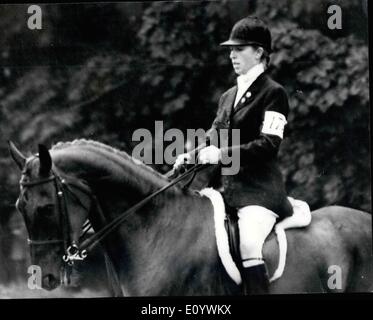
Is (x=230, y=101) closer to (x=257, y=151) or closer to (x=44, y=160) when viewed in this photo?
Result: (x=257, y=151)

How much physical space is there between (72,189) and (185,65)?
1397 mm

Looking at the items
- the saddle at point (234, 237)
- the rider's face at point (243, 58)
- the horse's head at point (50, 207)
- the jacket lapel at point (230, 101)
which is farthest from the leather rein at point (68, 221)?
the rider's face at point (243, 58)

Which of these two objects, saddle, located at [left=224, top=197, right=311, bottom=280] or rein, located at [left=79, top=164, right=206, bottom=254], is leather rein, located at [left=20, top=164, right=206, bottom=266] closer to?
rein, located at [left=79, top=164, right=206, bottom=254]

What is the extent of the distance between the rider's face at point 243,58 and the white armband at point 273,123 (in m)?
0.40

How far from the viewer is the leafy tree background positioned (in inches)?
203

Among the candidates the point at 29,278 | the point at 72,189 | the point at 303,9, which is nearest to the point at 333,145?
the point at 303,9

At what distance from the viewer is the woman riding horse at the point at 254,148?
457 centimetres

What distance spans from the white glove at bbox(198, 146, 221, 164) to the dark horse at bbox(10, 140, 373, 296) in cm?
26

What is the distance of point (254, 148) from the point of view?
4.67 m

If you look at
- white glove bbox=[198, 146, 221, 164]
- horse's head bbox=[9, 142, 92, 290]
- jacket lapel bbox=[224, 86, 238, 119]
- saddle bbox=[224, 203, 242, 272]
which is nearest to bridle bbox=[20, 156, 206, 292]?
horse's head bbox=[9, 142, 92, 290]
